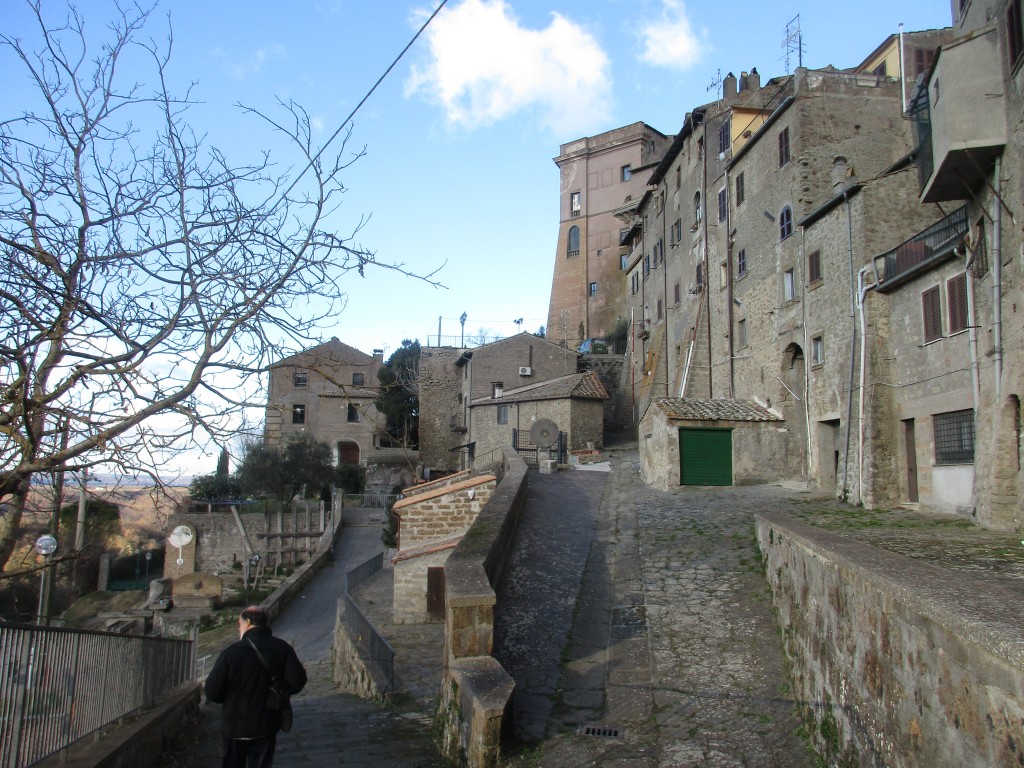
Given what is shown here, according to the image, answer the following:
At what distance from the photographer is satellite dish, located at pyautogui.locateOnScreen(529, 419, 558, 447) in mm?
35125

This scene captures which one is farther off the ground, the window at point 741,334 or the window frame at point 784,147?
the window frame at point 784,147

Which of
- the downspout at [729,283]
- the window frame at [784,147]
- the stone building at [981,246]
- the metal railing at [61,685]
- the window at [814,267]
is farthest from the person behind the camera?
the downspout at [729,283]

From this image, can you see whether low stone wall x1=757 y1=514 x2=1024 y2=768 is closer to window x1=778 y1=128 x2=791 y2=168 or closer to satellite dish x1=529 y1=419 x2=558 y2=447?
window x1=778 y1=128 x2=791 y2=168

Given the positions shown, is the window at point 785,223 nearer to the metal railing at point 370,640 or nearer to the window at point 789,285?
the window at point 789,285

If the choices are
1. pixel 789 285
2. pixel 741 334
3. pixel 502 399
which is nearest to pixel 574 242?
pixel 502 399

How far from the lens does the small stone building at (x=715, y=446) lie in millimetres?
20734

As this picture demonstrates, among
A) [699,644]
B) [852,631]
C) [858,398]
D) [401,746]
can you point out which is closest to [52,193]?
[401,746]

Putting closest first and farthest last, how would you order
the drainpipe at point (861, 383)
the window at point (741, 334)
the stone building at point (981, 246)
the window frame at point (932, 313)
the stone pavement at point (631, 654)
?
the stone pavement at point (631, 654) < the stone building at point (981, 246) < the window frame at point (932, 313) < the drainpipe at point (861, 383) < the window at point (741, 334)

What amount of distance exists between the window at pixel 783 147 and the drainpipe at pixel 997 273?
1111 centimetres

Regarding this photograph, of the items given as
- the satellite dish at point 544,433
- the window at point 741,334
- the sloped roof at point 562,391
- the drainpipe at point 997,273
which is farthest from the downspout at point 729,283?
the drainpipe at point 997,273

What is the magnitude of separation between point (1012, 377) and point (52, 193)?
1268 centimetres

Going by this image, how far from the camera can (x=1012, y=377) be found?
11.8 m

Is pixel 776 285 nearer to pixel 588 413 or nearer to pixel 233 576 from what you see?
pixel 588 413

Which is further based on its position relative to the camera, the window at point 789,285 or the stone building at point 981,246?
the window at point 789,285
